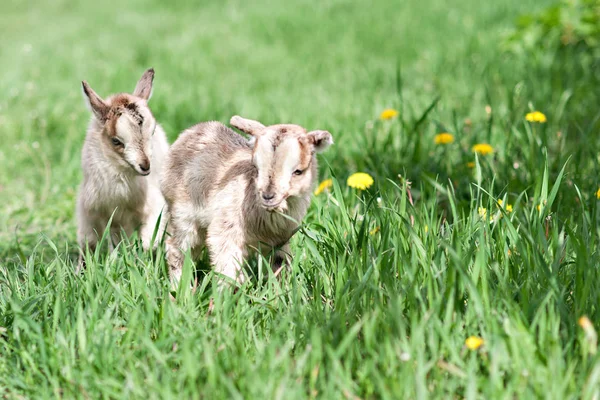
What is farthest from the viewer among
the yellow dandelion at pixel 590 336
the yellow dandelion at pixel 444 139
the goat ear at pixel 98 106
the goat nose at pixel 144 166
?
the yellow dandelion at pixel 444 139

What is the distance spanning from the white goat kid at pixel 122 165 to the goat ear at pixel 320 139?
1027mm

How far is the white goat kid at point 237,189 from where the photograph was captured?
11.3 ft

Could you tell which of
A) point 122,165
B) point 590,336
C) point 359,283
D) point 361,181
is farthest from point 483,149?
point 590,336

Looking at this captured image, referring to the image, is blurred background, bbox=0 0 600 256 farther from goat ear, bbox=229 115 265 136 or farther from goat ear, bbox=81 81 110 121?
goat ear, bbox=81 81 110 121

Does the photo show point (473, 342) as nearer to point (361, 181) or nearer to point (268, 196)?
point (268, 196)

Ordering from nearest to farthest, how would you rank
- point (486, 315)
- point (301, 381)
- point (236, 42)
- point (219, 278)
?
point (301, 381) < point (486, 315) < point (219, 278) < point (236, 42)

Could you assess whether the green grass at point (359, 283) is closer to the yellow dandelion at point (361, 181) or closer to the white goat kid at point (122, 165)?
the yellow dandelion at point (361, 181)

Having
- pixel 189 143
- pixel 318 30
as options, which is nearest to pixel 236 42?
pixel 318 30

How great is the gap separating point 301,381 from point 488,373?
27.8 inches

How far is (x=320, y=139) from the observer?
358 centimetres

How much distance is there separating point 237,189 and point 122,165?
0.87m

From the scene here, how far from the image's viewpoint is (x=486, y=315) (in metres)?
2.86

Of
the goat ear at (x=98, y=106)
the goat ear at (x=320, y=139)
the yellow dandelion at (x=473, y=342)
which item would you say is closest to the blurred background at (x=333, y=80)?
the goat ear at (x=320, y=139)

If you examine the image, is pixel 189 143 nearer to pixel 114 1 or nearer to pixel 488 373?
pixel 488 373
